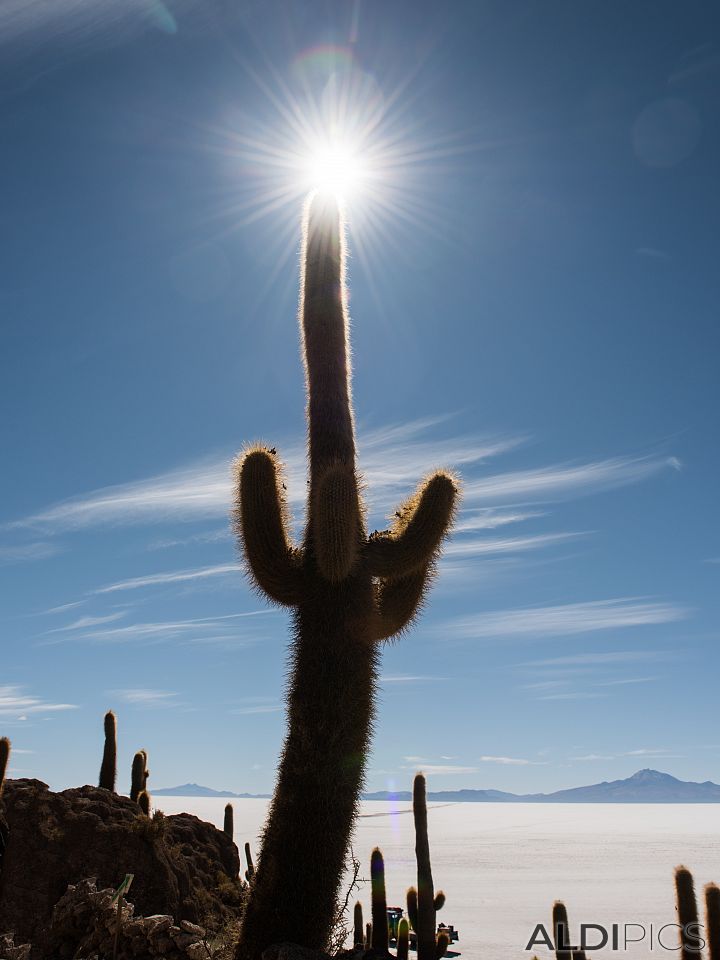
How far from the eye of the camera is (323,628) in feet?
31.2

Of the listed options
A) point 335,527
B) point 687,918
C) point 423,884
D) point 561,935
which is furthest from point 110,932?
point 687,918

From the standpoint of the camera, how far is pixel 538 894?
2365 inches

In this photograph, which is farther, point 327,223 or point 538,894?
point 538,894

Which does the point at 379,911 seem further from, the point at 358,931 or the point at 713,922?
the point at 713,922

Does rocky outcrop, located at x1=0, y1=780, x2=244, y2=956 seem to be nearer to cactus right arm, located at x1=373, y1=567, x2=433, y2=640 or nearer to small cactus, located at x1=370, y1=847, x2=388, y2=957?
small cactus, located at x1=370, y1=847, x2=388, y2=957

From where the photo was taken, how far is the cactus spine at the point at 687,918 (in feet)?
30.7

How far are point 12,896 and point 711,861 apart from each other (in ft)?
318

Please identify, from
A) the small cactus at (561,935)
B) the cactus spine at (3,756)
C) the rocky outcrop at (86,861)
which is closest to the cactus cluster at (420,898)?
the small cactus at (561,935)

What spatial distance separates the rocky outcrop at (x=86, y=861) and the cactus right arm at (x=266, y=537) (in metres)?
8.84

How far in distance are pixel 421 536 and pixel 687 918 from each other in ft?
17.3

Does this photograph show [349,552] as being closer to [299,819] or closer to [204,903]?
[299,819]

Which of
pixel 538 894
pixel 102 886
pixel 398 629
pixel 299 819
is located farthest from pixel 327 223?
pixel 538 894

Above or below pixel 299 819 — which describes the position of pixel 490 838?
below

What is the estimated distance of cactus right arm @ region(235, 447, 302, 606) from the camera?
32.1 ft
